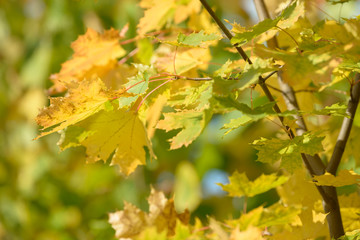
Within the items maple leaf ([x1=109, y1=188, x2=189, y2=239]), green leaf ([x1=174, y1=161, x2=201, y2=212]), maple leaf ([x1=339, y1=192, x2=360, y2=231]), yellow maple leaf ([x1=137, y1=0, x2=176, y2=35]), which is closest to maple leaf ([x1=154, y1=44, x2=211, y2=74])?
yellow maple leaf ([x1=137, y1=0, x2=176, y2=35])

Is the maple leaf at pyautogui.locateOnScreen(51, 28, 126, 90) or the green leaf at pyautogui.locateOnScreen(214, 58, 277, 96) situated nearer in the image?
the green leaf at pyautogui.locateOnScreen(214, 58, 277, 96)

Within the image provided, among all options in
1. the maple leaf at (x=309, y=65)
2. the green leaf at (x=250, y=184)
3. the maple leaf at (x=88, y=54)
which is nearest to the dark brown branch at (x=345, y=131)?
the green leaf at (x=250, y=184)

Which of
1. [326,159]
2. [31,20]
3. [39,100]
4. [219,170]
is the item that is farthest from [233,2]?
[326,159]

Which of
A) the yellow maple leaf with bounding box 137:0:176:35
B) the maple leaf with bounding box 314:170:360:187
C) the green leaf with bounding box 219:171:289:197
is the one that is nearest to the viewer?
the maple leaf with bounding box 314:170:360:187

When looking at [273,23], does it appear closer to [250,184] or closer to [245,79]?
[245,79]

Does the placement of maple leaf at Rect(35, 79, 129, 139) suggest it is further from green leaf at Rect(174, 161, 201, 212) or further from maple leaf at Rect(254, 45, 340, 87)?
green leaf at Rect(174, 161, 201, 212)

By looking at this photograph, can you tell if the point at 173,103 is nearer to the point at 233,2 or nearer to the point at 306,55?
the point at 306,55
